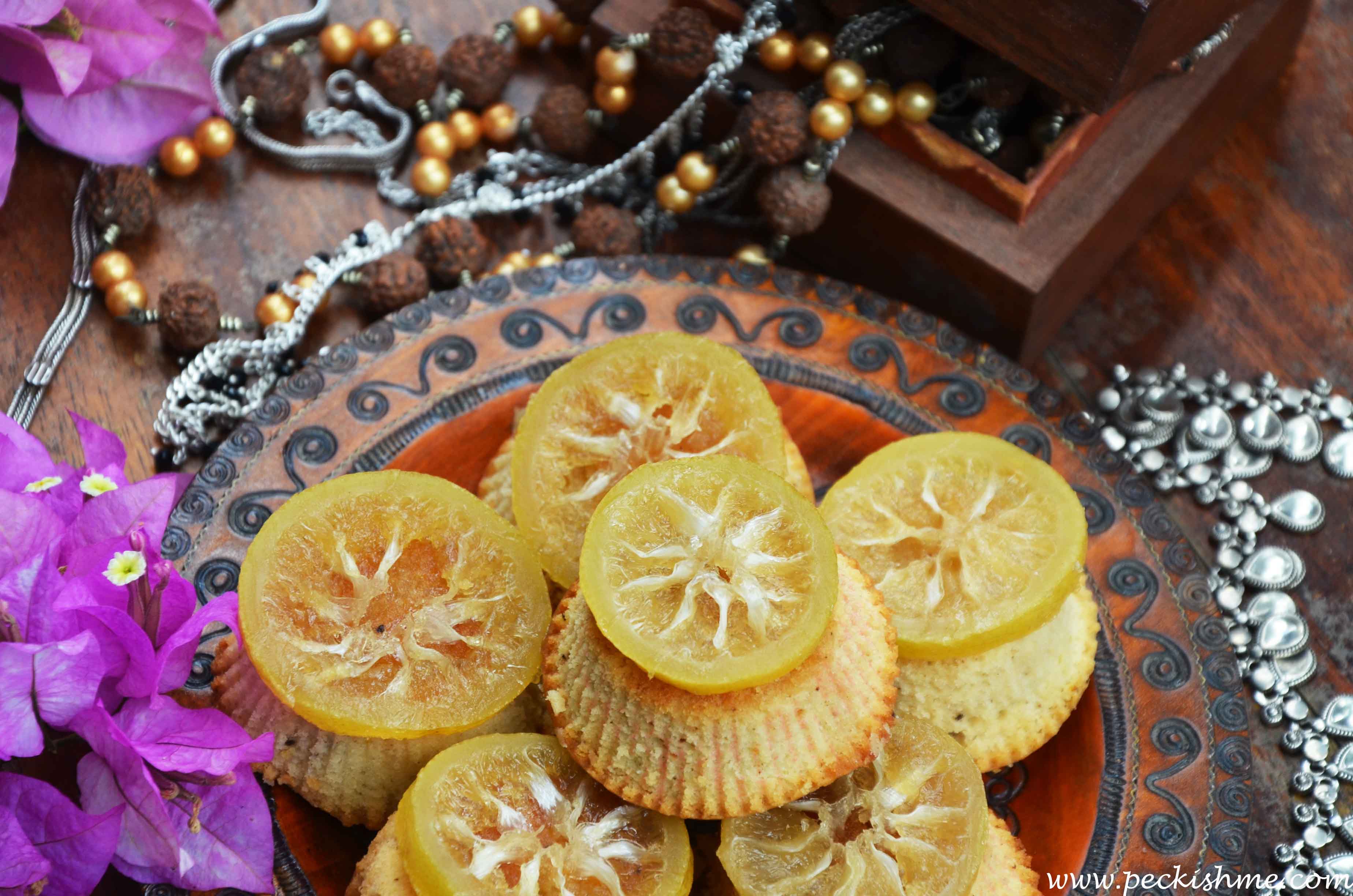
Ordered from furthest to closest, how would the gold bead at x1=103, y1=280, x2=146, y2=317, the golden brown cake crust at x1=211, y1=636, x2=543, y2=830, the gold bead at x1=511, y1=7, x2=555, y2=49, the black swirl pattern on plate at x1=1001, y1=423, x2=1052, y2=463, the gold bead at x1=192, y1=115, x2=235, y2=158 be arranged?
the gold bead at x1=511, y1=7, x2=555, y2=49 → the gold bead at x1=192, y1=115, x2=235, y2=158 → the gold bead at x1=103, y1=280, x2=146, y2=317 → the black swirl pattern on plate at x1=1001, y1=423, x2=1052, y2=463 → the golden brown cake crust at x1=211, y1=636, x2=543, y2=830

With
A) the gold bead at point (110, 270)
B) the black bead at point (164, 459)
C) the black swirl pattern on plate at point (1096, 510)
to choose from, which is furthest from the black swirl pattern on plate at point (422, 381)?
the black swirl pattern on plate at point (1096, 510)

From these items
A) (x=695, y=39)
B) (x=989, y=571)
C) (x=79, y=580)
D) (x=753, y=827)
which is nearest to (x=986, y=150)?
(x=695, y=39)

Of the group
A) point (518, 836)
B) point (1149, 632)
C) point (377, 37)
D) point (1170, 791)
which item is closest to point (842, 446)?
point (1149, 632)

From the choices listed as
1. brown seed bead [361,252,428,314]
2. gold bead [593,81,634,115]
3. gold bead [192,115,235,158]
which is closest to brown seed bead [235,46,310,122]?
gold bead [192,115,235,158]

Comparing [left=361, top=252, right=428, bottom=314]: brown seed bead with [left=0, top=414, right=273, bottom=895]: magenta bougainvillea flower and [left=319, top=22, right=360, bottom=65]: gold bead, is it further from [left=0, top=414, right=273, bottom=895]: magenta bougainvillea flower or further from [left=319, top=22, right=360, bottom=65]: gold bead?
[left=0, top=414, right=273, bottom=895]: magenta bougainvillea flower

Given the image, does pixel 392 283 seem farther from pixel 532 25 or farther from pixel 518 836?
pixel 518 836

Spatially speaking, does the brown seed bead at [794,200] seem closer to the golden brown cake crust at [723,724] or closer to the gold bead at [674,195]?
the gold bead at [674,195]

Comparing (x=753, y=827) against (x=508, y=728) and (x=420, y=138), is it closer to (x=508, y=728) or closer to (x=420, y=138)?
(x=508, y=728)

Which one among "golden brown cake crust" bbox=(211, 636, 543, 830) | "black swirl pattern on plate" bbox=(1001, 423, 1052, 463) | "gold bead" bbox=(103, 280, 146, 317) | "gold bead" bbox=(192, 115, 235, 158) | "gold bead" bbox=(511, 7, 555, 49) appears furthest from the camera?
"gold bead" bbox=(511, 7, 555, 49)
